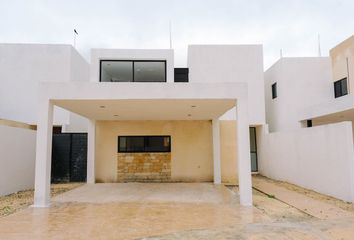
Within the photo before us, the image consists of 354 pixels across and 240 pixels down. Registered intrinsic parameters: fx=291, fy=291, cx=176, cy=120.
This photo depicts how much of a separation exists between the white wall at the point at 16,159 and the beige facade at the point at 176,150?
2937mm

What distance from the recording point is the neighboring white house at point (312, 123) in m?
9.02

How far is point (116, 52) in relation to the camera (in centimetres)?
1566

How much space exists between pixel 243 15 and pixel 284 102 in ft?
17.3

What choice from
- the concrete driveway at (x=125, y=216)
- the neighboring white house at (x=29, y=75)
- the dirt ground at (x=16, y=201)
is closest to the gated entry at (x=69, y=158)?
the dirt ground at (x=16, y=201)

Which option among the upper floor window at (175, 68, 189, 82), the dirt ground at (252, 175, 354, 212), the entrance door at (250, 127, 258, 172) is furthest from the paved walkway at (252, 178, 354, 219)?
the upper floor window at (175, 68, 189, 82)

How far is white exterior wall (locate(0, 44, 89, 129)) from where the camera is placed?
16641 mm

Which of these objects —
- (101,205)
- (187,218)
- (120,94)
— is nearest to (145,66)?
(120,94)

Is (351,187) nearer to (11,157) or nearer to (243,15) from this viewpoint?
(243,15)

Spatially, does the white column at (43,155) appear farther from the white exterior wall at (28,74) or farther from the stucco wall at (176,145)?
the white exterior wall at (28,74)

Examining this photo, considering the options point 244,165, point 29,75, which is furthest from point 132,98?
point 29,75

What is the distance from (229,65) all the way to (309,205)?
32.6ft

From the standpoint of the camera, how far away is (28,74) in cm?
1681

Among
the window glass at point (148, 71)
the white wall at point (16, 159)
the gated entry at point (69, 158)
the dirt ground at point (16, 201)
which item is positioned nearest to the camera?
the dirt ground at point (16, 201)

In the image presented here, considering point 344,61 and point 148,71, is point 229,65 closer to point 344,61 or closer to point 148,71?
point 148,71
